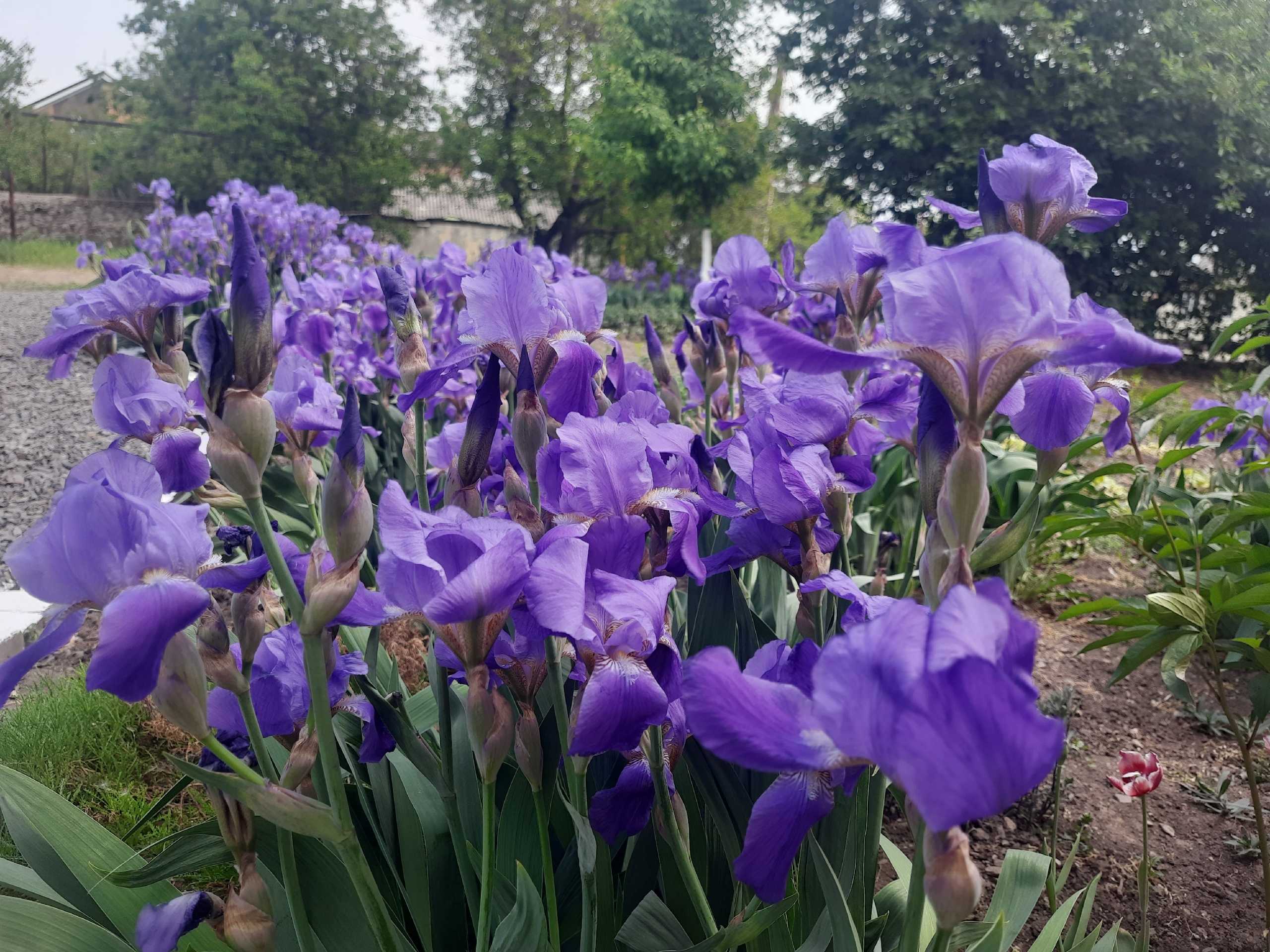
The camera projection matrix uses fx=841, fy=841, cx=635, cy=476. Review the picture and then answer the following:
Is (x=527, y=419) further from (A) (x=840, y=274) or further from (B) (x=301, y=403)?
(A) (x=840, y=274)

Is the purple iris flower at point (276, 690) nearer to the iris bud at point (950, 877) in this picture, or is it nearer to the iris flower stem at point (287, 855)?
the iris flower stem at point (287, 855)

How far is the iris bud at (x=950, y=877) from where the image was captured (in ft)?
1.84

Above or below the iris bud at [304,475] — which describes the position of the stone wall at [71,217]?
above

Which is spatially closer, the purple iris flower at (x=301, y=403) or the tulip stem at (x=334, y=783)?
the tulip stem at (x=334, y=783)

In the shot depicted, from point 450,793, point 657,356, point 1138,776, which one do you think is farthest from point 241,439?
point 657,356

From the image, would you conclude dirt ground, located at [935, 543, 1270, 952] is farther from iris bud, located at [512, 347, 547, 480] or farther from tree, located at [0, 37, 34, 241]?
tree, located at [0, 37, 34, 241]

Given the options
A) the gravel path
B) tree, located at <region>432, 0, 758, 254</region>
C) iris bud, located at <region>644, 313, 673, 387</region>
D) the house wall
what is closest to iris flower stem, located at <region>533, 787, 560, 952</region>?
iris bud, located at <region>644, 313, 673, 387</region>

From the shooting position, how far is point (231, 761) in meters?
0.74

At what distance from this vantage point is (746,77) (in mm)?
19766

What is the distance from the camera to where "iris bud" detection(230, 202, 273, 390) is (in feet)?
2.59

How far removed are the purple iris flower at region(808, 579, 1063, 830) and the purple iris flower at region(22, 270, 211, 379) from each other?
3.59 ft

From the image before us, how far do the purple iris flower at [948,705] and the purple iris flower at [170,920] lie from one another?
0.76 meters

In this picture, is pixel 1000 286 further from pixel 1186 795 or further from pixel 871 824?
pixel 1186 795

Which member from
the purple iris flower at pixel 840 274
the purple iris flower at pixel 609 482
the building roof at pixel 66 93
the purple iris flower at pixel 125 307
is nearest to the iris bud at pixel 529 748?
the purple iris flower at pixel 609 482
